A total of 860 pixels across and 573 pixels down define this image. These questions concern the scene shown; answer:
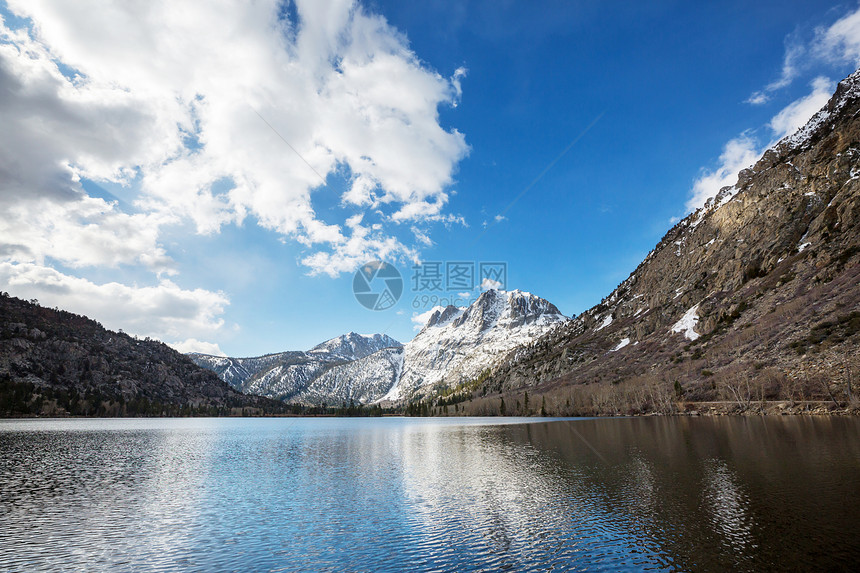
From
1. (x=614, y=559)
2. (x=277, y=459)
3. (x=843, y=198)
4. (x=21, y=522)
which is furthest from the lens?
(x=843, y=198)

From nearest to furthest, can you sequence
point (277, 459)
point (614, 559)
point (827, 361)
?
point (614, 559) < point (277, 459) < point (827, 361)

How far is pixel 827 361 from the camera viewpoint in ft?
355

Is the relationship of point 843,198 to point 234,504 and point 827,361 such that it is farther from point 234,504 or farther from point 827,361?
point 234,504

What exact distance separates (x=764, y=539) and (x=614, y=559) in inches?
351

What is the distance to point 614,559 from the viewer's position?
2183cm

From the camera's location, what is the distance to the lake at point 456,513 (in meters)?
22.5

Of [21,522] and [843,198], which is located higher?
[843,198]

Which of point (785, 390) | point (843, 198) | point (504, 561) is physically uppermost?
point (843, 198)

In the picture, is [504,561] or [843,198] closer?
[504,561]

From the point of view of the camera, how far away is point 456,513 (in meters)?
32.4

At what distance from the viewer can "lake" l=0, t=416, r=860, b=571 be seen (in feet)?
73.9

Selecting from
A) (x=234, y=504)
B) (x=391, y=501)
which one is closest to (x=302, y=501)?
(x=234, y=504)

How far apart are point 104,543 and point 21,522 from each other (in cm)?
1004

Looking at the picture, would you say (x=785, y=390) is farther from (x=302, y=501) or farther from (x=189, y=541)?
(x=189, y=541)
